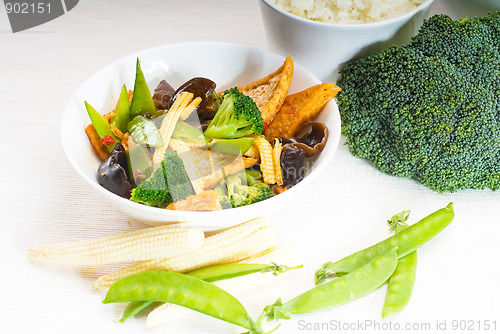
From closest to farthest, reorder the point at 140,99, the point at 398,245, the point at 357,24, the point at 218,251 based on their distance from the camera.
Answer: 1. the point at 218,251
2. the point at 398,245
3. the point at 140,99
4. the point at 357,24

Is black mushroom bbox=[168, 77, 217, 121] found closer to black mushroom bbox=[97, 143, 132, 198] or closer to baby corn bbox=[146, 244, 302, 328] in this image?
black mushroom bbox=[97, 143, 132, 198]

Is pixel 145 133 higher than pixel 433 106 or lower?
higher

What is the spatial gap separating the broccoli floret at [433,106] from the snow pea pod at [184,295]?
2.70 feet

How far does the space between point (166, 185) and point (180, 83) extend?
59cm

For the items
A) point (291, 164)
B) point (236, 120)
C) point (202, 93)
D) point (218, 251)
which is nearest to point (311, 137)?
point (291, 164)

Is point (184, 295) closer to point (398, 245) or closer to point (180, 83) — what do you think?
point (398, 245)

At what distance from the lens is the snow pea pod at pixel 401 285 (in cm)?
150

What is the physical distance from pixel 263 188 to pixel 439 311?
0.60 m

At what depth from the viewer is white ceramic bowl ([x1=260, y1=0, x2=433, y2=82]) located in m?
1.96

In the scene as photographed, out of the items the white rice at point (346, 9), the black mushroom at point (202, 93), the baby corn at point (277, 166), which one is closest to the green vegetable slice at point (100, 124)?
the black mushroom at point (202, 93)

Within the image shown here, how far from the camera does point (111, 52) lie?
248 cm

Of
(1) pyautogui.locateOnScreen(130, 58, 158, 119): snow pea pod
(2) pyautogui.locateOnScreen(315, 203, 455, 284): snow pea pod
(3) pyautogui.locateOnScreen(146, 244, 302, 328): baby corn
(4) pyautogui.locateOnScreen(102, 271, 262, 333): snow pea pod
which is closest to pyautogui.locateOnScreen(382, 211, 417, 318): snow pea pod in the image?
(2) pyautogui.locateOnScreen(315, 203, 455, 284): snow pea pod

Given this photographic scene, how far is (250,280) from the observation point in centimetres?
153

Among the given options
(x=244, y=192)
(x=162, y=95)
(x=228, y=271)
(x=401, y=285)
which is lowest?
(x=401, y=285)
